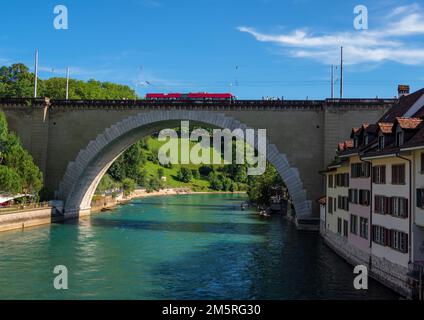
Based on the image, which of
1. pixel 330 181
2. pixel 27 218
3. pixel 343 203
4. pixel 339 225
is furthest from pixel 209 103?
pixel 343 203

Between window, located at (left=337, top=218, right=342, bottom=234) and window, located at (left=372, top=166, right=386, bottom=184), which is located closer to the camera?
window, located at (left=372, top=166, right=386, bottom=184)

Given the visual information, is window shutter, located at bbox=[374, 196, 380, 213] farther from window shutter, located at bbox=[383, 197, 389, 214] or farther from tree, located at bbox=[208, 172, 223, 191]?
tree, located at bbox=[208, 172, 223, 191]

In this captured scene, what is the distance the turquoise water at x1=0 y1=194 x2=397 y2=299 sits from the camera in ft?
90.2

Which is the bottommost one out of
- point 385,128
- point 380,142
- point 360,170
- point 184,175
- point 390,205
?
point 390,205

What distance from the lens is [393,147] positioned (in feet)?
89.2

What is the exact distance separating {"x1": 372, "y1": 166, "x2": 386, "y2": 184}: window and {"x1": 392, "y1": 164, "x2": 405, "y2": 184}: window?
151cm

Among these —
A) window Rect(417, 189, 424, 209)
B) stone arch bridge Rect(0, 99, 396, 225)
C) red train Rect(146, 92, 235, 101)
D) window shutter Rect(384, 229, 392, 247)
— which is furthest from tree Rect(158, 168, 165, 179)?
window Rect(417, 189, 424, 209)

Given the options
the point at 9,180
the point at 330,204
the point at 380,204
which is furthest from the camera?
the point at 9,180

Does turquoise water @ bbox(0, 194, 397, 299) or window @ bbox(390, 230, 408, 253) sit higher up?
window @ bbox(390, 230, 408, 253)

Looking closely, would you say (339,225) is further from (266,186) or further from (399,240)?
(266,186)

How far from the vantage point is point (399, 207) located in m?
26.2

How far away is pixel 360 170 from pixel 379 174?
444 centimetres

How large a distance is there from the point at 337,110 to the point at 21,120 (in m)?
38.0

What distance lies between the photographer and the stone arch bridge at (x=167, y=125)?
58562 mm
